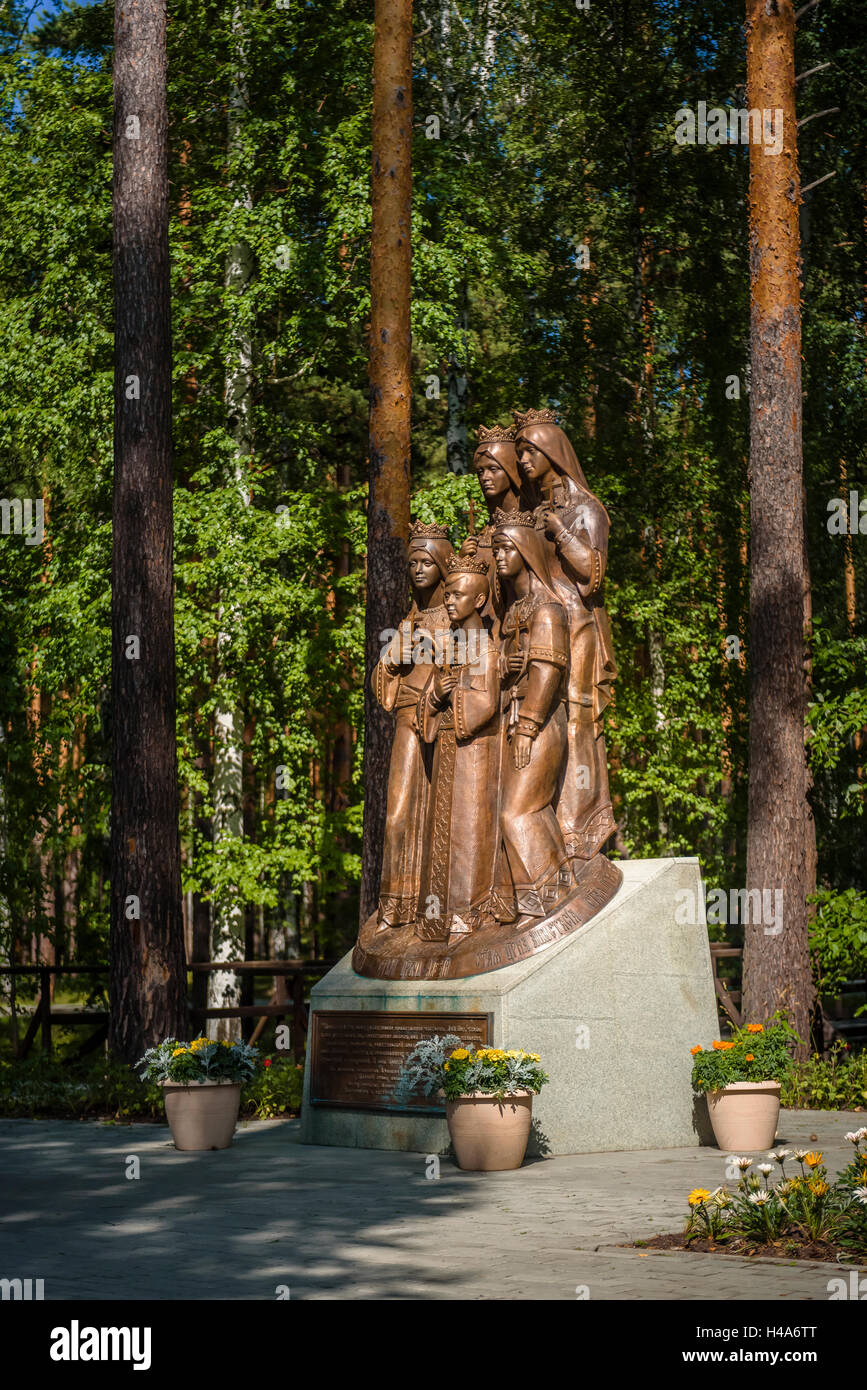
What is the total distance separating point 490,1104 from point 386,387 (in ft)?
25.8

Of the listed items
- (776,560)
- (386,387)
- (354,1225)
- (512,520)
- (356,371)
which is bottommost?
(354,1225)

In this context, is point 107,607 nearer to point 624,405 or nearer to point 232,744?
point 232,744

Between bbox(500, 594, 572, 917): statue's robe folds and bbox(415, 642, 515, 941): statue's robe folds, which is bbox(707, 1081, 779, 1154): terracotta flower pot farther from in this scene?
bbox(415, 642, 515, 941): statue's robe folds

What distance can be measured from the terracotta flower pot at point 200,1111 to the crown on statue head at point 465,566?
3.98 metres

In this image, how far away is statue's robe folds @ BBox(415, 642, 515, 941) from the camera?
12141mm

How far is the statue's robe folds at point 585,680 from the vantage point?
12414mm

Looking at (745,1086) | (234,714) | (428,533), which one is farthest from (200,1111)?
(234,714)

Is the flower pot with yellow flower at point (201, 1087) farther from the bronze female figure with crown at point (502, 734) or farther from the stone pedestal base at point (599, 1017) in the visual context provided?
the bronze female figure with crown at point (502, 734)

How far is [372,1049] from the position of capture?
1211 centimetres

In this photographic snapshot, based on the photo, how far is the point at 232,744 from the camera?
21844mm

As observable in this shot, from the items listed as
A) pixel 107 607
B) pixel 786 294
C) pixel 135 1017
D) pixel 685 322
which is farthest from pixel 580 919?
pixel 685 322

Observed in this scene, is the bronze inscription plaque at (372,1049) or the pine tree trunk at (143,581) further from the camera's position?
the pine tree trunk at (143,581)

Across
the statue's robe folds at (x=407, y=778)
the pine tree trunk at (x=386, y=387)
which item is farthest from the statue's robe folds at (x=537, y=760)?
the pine tree trunk at (x=386, y=387)

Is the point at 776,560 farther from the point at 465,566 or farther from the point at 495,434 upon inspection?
the point at 465,566
